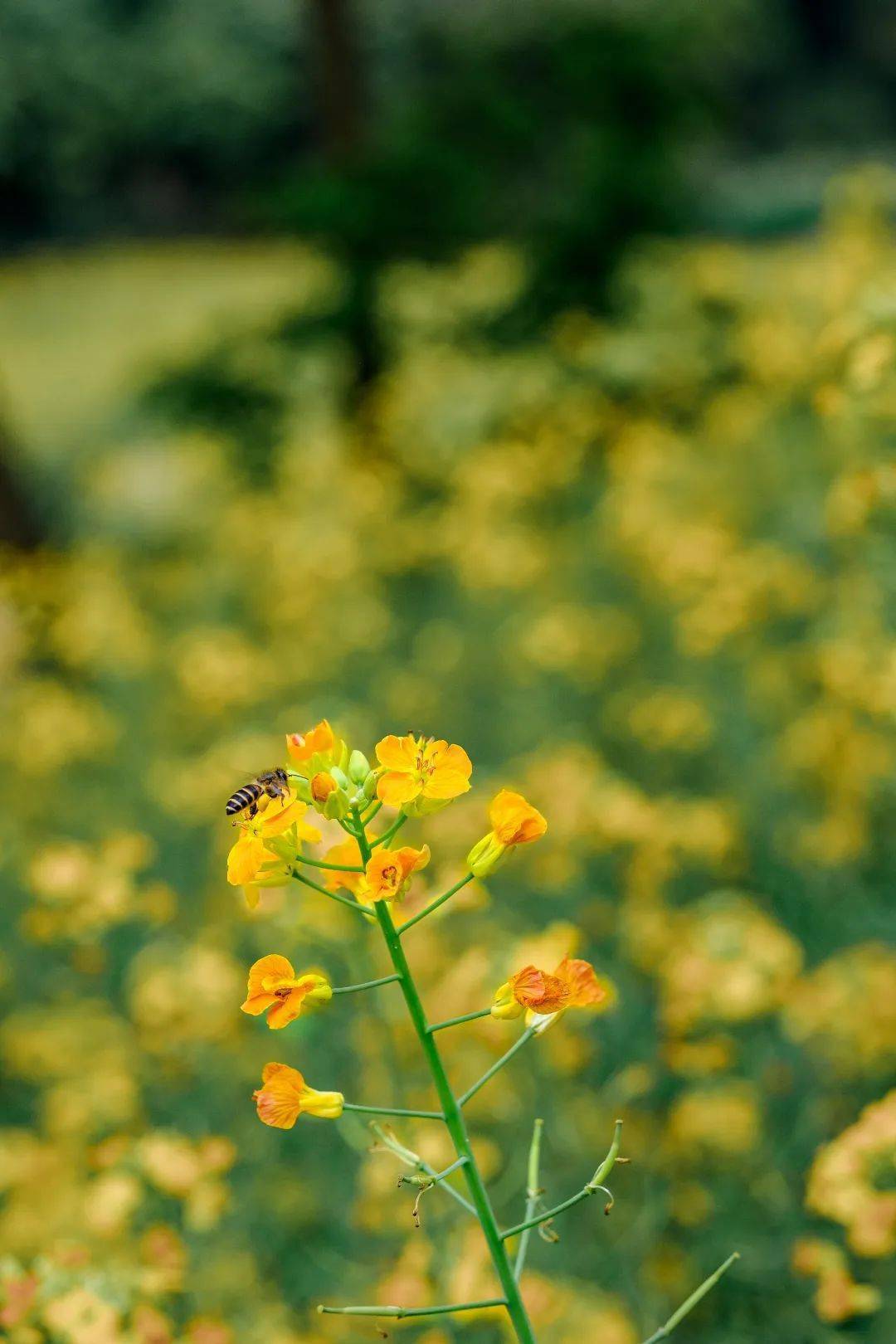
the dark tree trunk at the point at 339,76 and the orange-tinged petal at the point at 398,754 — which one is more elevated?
the dark tree trunk at the point at 339,76

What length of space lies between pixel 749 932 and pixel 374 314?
583cm

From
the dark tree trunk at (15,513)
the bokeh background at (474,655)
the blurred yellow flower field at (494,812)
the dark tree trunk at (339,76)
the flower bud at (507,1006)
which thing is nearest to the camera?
the flower bud at (507,1006)

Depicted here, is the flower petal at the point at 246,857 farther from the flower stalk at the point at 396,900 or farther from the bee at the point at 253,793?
the bee at the point at 253,793

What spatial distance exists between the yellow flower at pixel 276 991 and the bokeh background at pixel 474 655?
569 mm

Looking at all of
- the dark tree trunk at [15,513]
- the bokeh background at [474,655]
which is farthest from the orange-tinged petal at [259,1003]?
the dark tree trunk at [15,513]

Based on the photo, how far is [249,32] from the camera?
10961 millimetres

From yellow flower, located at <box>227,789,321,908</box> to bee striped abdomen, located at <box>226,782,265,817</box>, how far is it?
0.25 meters

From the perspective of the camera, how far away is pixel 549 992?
1.21m

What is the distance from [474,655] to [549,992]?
13.7 ft

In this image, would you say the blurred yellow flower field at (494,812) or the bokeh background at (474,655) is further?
the bokeh background at (474,655)

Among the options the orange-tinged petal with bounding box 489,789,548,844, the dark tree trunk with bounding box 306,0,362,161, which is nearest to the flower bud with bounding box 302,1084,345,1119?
the orange-tinged petal with bounding box 489,789,548,844

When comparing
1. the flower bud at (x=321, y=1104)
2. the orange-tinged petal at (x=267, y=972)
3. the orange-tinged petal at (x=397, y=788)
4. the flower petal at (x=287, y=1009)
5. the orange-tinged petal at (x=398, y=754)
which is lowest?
the flower bud at (x=321, y=1104)

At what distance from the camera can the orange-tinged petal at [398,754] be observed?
1230mm

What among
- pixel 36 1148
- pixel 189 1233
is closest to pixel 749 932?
pixel 189 1233
